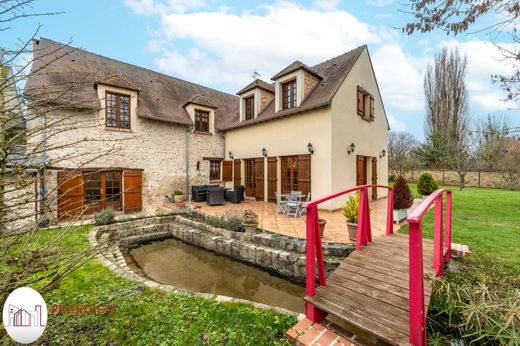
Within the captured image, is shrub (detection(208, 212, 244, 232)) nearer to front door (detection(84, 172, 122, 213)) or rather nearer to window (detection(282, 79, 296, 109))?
front door (detection(84, 172, 122, 213))

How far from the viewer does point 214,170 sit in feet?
46.9

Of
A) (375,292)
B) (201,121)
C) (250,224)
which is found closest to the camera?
(375,292)

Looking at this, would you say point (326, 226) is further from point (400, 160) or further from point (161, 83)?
point (400, 160)

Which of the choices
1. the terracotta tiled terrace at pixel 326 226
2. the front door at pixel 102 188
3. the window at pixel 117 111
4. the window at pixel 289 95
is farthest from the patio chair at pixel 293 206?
the window at pixel 117 111

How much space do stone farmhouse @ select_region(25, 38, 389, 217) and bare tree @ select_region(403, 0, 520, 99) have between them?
15.9 ft

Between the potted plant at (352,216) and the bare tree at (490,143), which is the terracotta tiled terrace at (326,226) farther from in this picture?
the bare tree at (490,143)

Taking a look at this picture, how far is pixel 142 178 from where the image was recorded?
11312 mm

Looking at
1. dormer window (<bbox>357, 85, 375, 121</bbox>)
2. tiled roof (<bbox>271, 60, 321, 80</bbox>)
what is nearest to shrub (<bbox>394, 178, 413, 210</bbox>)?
dormer window (<bbox>357, 85, 375, 121</bbox>)

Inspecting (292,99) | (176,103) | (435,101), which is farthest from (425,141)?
(176,103)

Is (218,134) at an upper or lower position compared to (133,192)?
upper

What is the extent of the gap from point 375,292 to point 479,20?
4687 mm

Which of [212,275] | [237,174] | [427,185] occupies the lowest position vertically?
[212,275]

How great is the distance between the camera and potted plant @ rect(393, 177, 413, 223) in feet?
23.1

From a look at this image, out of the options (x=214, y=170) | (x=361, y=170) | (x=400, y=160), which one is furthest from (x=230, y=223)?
(x=400, y=160)
